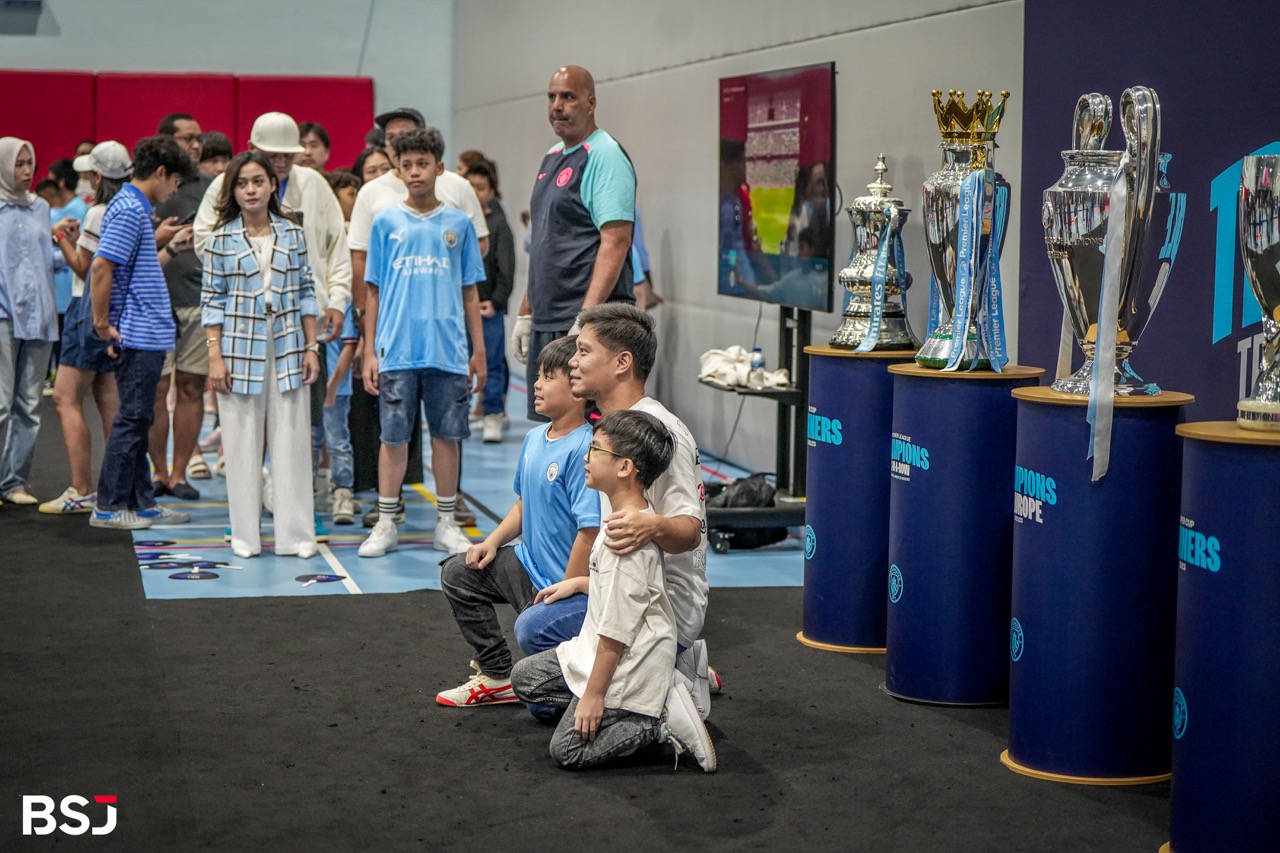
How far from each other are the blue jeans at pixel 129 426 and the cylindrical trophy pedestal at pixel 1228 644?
4.56 metres

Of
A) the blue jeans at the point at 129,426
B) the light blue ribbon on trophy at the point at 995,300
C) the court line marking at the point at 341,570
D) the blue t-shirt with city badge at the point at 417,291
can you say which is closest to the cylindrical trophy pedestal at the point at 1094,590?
the light blue ribbon on trophy at the point at 995,300

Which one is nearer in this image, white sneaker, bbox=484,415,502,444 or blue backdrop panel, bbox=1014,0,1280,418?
blue backdrop panel, bbox=1014,0,1280,418

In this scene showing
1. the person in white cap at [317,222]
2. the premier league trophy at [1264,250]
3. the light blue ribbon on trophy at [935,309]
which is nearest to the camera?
the premier league trophy at [1264,250]

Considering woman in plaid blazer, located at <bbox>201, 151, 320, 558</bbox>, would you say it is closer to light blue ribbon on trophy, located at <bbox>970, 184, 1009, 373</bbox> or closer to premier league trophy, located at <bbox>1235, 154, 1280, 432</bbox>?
light blue ribbon on trophy, located at <bbox>970, 184, 1009, 373</bbox>

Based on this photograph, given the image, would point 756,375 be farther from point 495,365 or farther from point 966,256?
point 495,365

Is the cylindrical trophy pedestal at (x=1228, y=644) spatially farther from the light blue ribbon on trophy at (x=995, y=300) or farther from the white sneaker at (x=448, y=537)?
the white sneaker at (x=448, y=537)

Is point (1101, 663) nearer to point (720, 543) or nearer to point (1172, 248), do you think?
point (1172, 248)

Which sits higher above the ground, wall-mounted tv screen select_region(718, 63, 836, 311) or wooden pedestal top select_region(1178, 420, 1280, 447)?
wall-mounted tv screen select_region(718, 63, 836, 311)

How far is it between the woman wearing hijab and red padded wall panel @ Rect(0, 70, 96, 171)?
8133 millimetres

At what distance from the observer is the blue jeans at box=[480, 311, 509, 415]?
916 centimetres

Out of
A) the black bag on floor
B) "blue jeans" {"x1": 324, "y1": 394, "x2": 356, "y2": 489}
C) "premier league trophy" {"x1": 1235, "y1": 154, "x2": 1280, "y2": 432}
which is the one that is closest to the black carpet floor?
"premier league trophy" {"x1": 1235, "y1": 154, "x2": 1280, "y2": 432}

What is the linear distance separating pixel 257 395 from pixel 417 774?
8.78 ft

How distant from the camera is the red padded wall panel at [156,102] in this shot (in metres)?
14.5

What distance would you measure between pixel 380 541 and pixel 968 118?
2.90 metres
